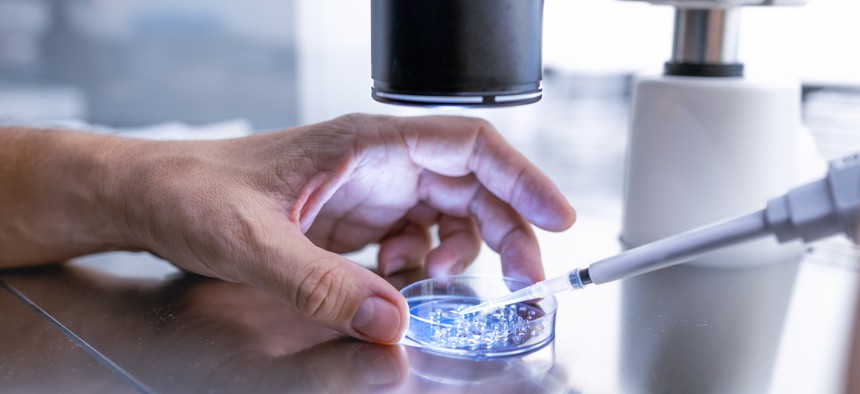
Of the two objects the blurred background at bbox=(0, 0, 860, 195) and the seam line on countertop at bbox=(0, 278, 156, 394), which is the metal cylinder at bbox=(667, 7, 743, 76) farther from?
the seam line on countertop at bbox=(0, 278, 156, 394)

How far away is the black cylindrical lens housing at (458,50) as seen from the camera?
0.45 meters

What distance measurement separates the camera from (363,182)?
723 mm

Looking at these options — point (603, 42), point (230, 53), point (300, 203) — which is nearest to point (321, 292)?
point (300, 203)

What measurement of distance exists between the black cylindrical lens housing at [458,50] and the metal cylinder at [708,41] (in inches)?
13.8

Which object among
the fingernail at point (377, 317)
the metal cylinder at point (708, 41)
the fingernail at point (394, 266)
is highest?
the metal cylinder at point (708, 41)

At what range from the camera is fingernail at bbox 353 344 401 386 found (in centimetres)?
50

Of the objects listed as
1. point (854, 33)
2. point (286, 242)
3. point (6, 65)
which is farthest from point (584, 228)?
point (6, 65)

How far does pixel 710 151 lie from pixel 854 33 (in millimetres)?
777

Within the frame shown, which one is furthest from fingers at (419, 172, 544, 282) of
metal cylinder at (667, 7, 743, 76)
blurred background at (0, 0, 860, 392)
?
metal cylinder at (667, 7, 743, 76)

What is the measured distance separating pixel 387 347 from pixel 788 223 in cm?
28

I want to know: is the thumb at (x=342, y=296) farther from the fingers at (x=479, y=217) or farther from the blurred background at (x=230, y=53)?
the blurred background at (x=230, y=53)

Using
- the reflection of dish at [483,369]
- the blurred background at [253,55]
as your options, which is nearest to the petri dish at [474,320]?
the reflection of dish at [483,369]

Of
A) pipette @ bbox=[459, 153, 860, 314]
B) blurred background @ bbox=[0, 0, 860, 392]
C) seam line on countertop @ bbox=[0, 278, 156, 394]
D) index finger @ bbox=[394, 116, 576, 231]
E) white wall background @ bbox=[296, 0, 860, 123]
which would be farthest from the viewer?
white wall background @ bbox=[296, 0, 860, 123]

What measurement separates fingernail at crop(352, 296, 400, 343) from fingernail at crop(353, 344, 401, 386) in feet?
0.06
